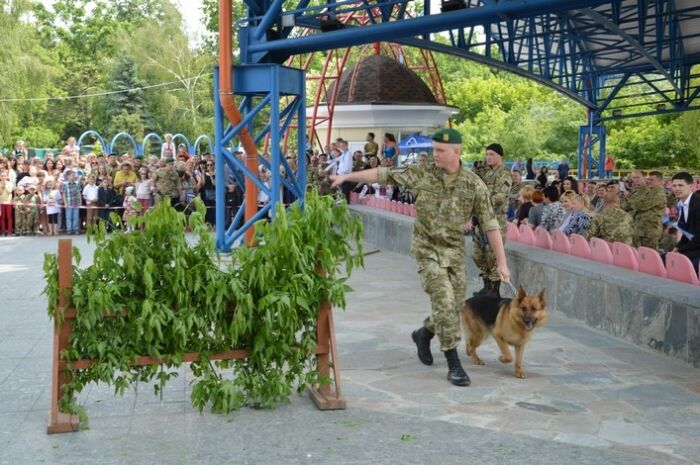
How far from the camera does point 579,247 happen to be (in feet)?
34.3

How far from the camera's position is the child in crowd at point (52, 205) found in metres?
20.6

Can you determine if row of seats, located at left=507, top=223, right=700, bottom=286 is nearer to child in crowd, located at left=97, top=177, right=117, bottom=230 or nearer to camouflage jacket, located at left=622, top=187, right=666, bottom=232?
camouflage jacket, located at left=622, top=187, right=666, bottom=232

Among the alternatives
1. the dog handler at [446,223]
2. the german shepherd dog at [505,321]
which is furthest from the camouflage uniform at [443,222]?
the german shepherd dog at [505,321]

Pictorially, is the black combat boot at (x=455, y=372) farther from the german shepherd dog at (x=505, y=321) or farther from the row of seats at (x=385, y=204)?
the row of seats at (x=385, y=204)

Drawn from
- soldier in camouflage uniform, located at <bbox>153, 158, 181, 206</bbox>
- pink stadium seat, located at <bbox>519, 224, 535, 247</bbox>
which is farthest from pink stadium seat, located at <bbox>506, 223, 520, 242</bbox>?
soldier in camouflage uniform, located at <bbox>153, 158, 181, 206</bbox>

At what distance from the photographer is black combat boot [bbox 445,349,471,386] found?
6.93 meters

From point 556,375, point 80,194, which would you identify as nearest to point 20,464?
point 556,375

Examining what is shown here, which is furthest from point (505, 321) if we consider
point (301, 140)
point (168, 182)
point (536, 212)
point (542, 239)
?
point (168, 182)

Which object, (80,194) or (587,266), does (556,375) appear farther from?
(80,194)

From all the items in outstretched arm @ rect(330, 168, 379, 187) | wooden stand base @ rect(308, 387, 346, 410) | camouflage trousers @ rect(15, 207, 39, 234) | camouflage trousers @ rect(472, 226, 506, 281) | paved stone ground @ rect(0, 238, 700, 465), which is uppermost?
outstretched arm @ rect(330, 168, 379, 187)

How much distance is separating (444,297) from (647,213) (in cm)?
665

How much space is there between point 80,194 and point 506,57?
43.8 feet

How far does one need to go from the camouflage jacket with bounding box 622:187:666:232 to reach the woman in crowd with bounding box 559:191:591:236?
1083 millimetres

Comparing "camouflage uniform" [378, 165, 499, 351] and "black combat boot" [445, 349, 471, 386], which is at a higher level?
"camouflage uniform" [378, 165, 499, 351]
